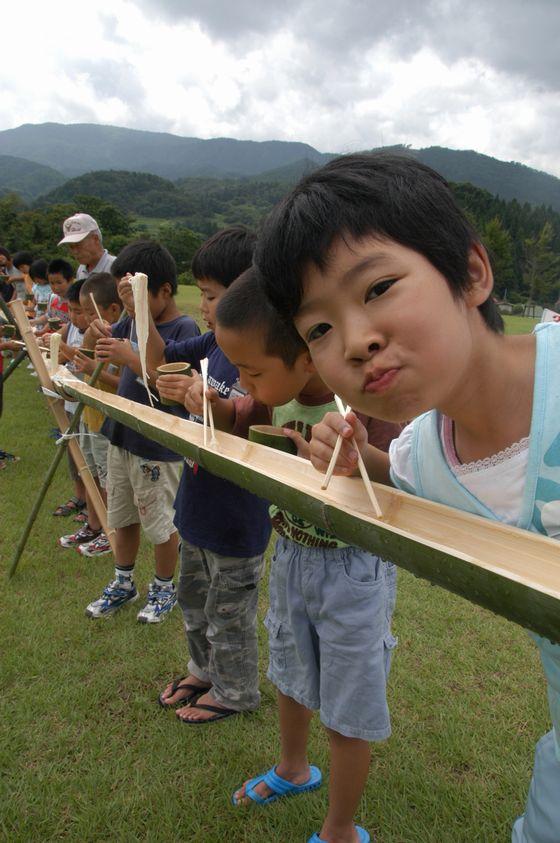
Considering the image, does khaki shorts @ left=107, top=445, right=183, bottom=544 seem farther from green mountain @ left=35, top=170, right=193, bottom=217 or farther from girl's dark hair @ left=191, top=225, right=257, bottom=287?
green mountain @ left=35, top=170, right=193, bottom=217

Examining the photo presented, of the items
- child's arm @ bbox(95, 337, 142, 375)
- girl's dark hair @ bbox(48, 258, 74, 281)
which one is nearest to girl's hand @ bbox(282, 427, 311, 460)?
child's arm @ bbox(95, 337, 142, 375)

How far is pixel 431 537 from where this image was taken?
1.12m

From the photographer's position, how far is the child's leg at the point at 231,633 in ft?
8.27

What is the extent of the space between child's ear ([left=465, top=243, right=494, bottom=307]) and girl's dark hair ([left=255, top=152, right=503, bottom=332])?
0.02m

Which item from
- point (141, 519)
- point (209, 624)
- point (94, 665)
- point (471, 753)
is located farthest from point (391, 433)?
point (94, 665)

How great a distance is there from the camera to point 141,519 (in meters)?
3.40

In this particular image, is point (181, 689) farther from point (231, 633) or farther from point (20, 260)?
point (20, 260)

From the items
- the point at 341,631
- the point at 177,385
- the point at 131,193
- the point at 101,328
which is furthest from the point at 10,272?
the point at 131,193

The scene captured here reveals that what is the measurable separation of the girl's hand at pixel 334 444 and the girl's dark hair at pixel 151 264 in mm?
2320

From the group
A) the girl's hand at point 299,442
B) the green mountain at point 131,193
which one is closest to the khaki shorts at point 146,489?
the girl's hand at point 299,442

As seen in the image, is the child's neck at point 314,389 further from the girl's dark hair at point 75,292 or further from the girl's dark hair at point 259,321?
the girl's dark hair at point 75,292

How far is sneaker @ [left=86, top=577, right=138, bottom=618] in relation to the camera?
3.57 metres

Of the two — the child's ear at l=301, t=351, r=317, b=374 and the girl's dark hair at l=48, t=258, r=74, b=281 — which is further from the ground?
the girl's dark hair at l=48, t=258, r=74, b=281

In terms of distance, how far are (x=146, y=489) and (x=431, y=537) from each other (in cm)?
252
